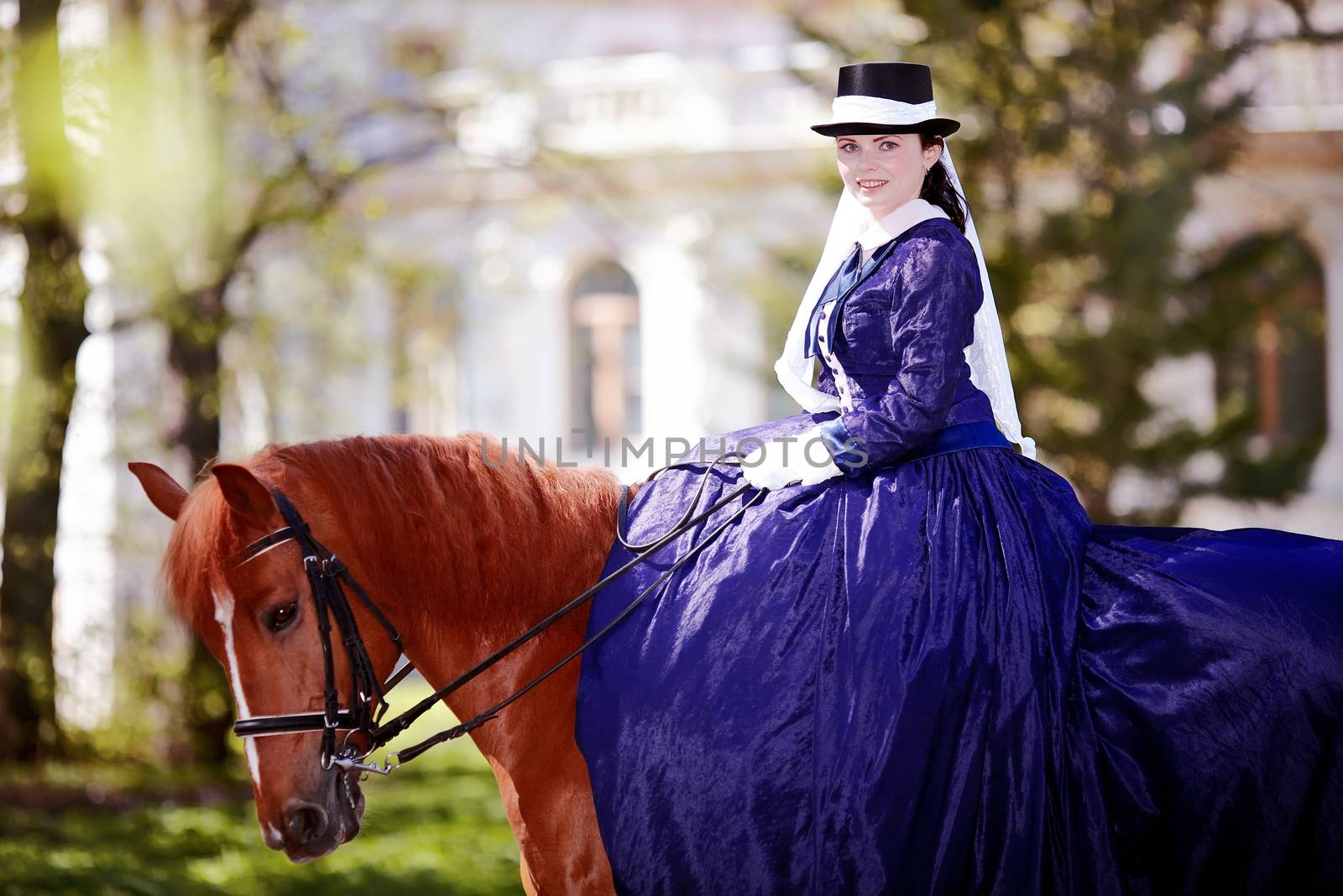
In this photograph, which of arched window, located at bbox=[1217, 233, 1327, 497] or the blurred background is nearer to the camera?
the blurred background

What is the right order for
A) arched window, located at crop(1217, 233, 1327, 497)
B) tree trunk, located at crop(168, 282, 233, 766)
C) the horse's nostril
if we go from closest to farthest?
1. the horse's nostril
2. tree trunk, located at crop(168, 282, 233, 766)
3. arched window, located at crop(1217, 233, 1327, 497)

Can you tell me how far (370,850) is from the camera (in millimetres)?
6871

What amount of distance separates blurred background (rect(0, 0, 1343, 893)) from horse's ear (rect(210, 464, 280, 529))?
289 centimetres

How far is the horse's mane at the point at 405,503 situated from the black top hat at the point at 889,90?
1037 millimetres

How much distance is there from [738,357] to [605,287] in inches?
228

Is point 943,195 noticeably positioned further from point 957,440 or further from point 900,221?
point 957,440

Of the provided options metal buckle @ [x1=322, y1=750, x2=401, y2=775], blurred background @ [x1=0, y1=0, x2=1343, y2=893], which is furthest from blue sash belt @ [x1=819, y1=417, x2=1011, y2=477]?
blurred background @ [x1=0, y1=0, x2=1343, y2=893]

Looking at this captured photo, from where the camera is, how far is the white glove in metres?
2.72

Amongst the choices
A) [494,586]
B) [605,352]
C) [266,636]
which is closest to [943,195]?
[494,586]

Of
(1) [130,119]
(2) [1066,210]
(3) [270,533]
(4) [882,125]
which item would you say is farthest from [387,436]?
(2) [1066,210]

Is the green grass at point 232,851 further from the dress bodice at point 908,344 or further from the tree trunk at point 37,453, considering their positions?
the dress bodice at point 908,344

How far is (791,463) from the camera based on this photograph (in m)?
2.74

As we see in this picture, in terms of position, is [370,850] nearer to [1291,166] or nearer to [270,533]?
[270,533]

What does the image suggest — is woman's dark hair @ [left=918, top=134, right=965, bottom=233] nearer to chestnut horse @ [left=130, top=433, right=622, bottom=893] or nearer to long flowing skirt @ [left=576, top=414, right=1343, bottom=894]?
long flowing skirt @ [left=576, top=414, right=1343, bottom=894]
